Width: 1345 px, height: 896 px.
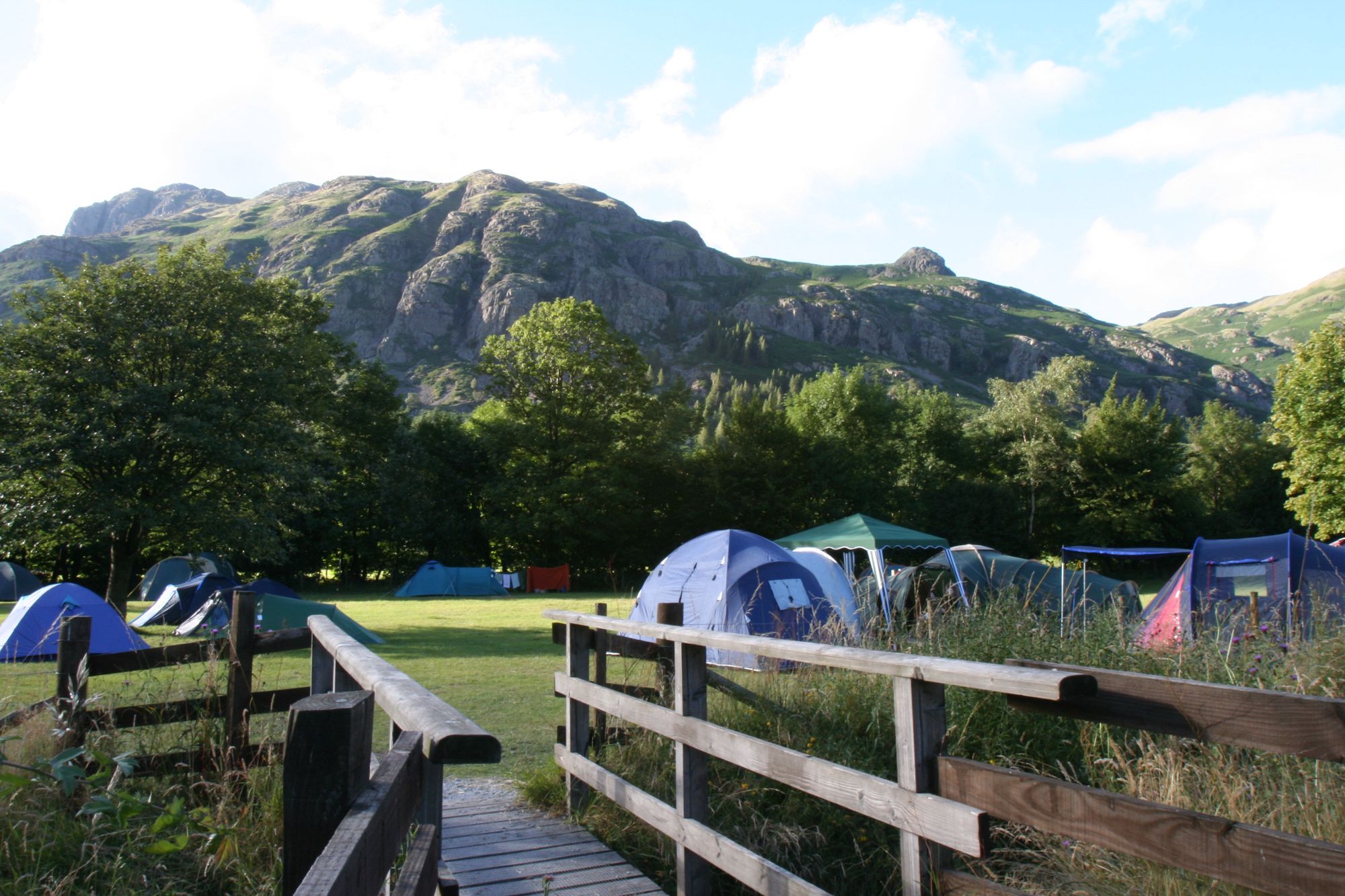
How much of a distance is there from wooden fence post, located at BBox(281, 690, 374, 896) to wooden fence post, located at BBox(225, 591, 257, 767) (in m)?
3.61

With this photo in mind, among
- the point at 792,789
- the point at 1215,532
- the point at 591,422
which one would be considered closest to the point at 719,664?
the point at 792,789

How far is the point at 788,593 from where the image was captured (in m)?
12.0

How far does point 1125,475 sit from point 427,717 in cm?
4304

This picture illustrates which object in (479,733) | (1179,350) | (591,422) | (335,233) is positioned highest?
(335,233)

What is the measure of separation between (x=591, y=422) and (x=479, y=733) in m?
35.4

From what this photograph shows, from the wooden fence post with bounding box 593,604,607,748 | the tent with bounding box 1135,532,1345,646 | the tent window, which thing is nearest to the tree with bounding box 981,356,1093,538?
the tent with bounding box 1135,532,1345,646

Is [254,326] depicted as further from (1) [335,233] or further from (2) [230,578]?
(1) [335,233]

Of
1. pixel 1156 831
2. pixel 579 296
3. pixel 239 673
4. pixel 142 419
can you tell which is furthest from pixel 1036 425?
pixel 579 296

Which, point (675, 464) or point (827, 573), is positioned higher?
point (675, 464)

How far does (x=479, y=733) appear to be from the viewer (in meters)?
1.59

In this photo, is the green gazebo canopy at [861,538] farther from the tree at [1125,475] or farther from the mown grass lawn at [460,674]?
the tree at [1125,475]

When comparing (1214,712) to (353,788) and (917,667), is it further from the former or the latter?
(353,788)

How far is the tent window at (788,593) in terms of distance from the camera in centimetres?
1180

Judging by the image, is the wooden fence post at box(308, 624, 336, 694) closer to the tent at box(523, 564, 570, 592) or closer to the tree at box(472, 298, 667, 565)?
the tent at box(523, 564, 570, 592)
